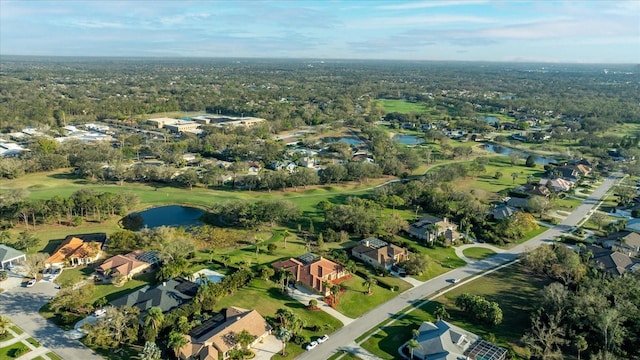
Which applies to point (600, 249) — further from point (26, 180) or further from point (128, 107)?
point (128, 107)

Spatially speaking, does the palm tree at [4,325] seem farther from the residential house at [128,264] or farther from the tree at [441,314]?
the tree at [441,314]

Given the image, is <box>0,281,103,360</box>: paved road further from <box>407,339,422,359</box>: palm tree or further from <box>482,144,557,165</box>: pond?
<box>482,144,557,165</box>: pond

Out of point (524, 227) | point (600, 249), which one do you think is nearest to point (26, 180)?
point (524, 227)

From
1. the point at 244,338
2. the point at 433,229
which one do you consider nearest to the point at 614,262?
the point at 433,229

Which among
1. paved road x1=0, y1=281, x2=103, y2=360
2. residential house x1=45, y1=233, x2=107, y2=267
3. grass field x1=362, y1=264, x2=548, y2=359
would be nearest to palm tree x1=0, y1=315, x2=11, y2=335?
paved road x1=0, y1=281, x2=103, y2=360

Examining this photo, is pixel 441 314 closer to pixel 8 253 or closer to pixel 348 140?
pixel 8 253

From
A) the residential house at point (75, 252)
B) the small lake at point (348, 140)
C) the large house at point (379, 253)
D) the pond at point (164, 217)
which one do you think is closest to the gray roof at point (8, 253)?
the residential house at point (75, 252)
